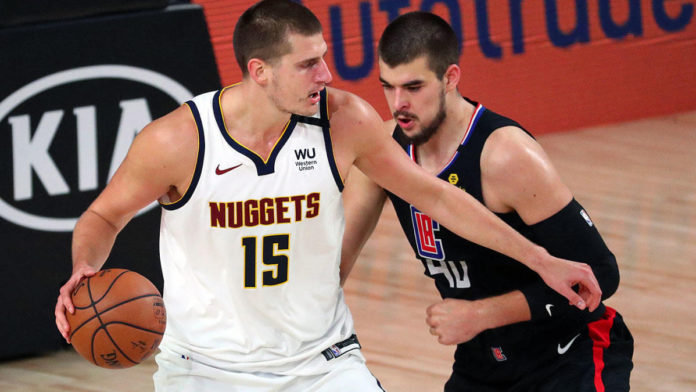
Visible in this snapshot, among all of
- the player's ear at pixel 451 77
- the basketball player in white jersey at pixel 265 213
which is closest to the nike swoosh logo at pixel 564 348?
the basketball player in white jersey at pixel 265 213

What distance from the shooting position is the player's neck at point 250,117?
3.52 m

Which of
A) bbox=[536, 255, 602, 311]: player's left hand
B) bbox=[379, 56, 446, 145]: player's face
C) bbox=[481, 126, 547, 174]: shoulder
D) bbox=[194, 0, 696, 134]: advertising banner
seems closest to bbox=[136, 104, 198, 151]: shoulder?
bbox=[379, 56, 446, 145]: player's face

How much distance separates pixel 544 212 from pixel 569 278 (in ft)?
0.90

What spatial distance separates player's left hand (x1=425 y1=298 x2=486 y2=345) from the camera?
3.64 meters

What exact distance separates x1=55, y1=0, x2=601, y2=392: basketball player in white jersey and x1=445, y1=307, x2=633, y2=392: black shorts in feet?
1.21

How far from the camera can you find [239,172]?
3504mm

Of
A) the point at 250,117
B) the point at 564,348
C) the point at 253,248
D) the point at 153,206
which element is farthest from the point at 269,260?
the point at 153,206

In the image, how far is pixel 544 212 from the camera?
369cm

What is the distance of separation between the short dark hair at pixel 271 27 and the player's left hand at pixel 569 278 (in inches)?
42.4

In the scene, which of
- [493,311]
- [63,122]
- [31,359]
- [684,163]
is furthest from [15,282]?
[684,163]

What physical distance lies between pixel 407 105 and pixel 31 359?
2.66 metres

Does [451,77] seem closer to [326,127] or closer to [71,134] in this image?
[326,127]

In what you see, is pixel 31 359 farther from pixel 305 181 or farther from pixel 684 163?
pixel 684 163

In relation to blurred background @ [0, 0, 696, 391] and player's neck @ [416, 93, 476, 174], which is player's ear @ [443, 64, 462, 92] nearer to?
player's neck @ [416, 93, 476, 174]
